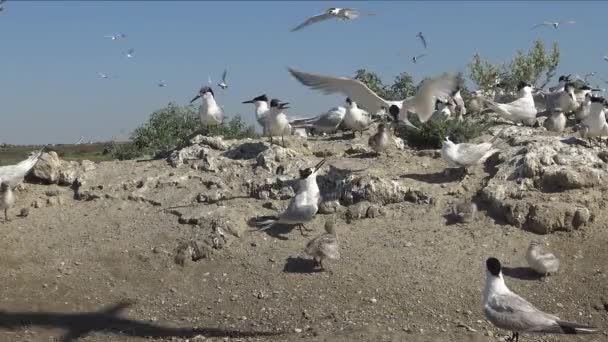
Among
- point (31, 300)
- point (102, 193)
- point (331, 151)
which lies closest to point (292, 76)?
point (331, 151)

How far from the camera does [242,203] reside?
11047mm

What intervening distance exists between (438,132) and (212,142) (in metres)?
3.81

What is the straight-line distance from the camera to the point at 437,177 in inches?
440

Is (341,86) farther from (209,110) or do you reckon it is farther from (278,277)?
(278,277)

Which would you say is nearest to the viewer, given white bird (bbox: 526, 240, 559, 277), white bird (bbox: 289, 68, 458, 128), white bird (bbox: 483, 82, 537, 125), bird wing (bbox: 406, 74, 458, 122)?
white bird (bbox: 526, 240, 559, 277)

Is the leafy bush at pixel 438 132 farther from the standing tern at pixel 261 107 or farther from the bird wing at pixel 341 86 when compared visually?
the standing tern at pixel 261 107

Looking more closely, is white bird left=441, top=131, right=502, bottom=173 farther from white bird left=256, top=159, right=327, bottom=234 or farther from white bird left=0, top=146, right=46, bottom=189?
white bird left=0, top=146, right=46, bottom=189

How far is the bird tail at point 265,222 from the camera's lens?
10.4 meters

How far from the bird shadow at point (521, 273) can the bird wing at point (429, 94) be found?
12.6 feet

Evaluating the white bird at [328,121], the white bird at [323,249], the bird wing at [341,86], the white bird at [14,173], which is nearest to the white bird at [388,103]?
the bird wing at [341,86]

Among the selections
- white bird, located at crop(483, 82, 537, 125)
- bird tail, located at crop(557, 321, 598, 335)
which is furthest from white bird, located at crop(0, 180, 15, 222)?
white bird, located at crop(483, 82, 537, 125)

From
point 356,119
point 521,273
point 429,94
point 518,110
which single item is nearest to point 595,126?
point 518,110

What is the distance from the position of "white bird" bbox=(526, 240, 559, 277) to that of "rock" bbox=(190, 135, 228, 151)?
216 inches

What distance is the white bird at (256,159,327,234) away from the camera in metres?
10.1
